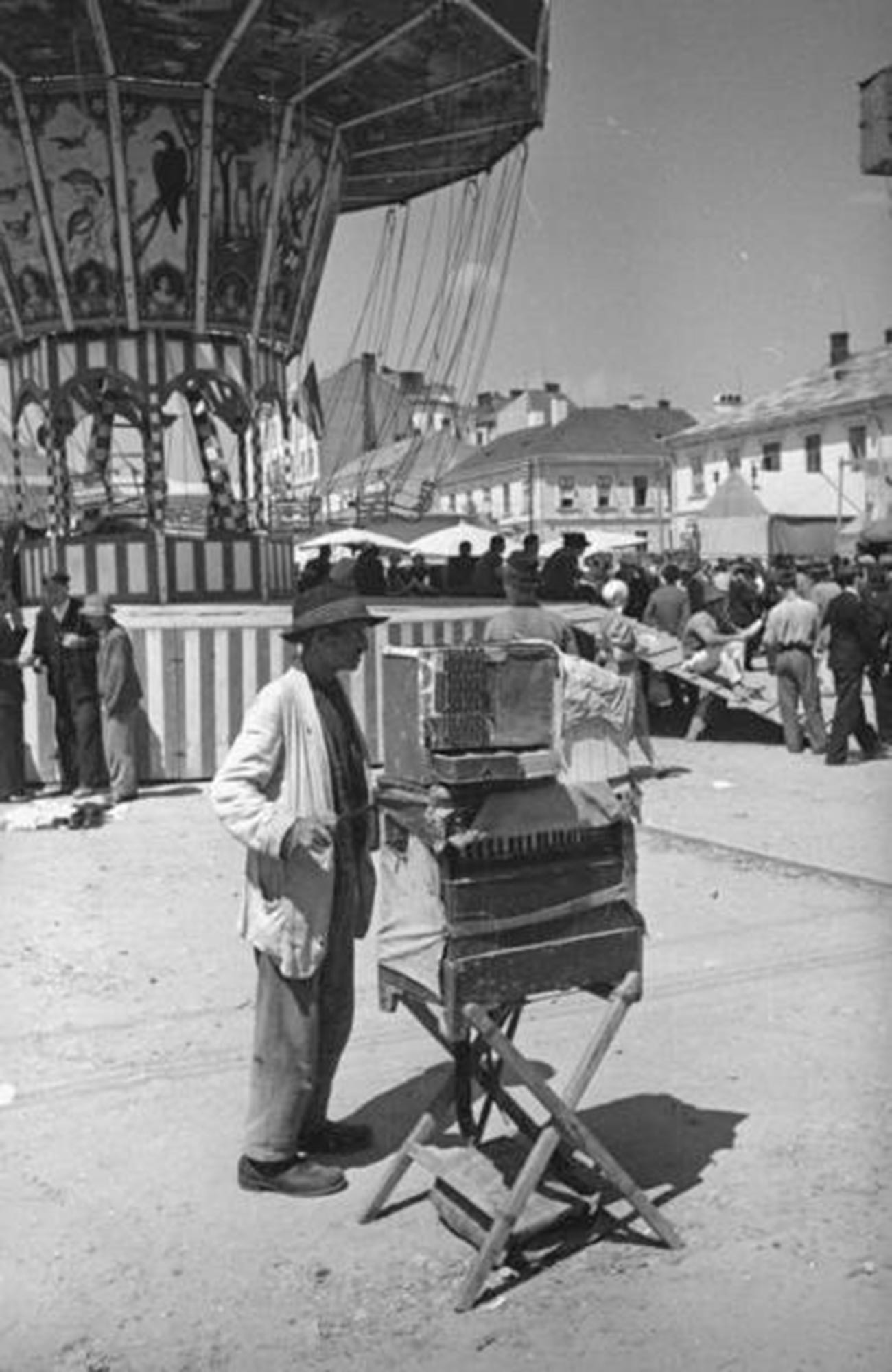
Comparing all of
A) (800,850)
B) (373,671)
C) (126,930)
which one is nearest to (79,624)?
(373,671)

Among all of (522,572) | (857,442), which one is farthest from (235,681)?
(857,442)

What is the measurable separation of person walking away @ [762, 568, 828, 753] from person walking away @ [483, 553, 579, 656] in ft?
18.3

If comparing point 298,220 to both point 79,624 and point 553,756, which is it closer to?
point 79,624

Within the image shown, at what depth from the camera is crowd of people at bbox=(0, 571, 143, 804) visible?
1163 cm

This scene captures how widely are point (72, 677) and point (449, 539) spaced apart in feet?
52.9

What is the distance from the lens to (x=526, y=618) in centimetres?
884

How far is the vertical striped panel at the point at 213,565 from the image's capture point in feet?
51.2

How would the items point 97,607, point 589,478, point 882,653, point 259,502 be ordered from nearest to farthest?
point 97,607, point 882,653, point 259,502, point 589,478

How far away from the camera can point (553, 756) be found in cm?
399

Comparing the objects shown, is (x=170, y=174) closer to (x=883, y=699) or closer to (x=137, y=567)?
(x=137, y=567)

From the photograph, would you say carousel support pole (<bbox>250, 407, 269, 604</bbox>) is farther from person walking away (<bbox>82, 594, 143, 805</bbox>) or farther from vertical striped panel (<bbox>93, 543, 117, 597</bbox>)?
person walking away (<bbox>82, 594, 143, 805</bbox>)

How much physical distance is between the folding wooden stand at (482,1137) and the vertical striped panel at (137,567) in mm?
11391

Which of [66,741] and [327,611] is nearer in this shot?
[327,611]

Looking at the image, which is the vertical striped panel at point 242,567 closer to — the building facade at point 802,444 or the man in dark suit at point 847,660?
the man in dark suit at point 847,660
